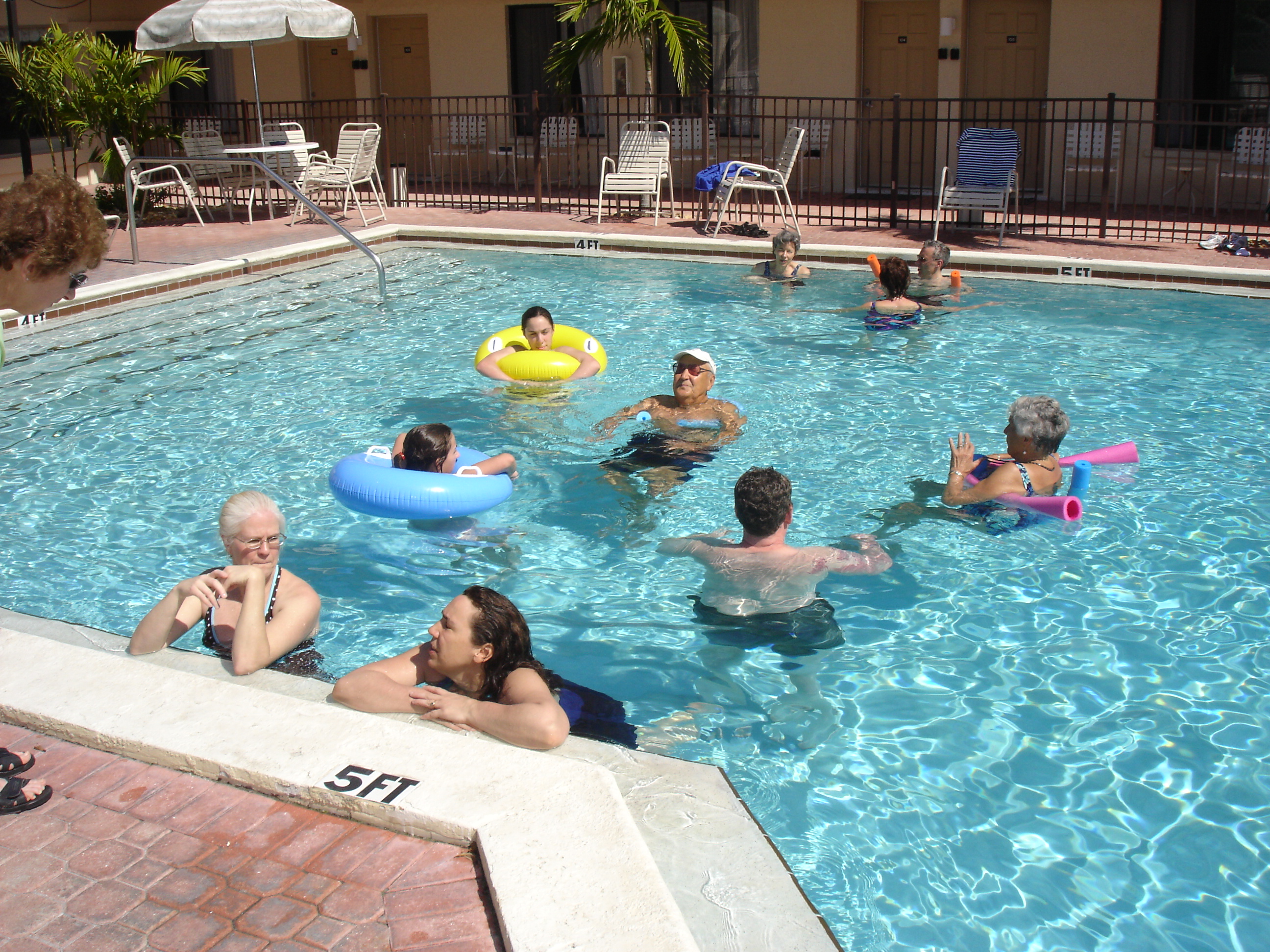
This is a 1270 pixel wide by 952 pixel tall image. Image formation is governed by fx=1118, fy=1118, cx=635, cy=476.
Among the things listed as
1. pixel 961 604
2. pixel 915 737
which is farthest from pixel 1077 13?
pixel 915 737

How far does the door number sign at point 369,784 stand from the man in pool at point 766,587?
5.49 ft

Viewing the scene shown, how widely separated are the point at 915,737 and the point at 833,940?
1546 mm

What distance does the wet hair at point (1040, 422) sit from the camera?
553cm

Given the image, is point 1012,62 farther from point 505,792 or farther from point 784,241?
point 505,792

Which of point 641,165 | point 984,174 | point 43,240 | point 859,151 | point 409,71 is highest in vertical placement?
point 409,71

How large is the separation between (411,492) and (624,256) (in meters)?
8.31

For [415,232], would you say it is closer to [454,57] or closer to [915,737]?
[454,57]

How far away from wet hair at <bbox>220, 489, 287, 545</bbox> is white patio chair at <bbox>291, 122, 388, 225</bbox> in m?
10.9

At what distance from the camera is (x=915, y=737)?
13.6 feet

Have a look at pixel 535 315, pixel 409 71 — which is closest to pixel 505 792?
pixel 535 315

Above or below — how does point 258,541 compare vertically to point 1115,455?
above

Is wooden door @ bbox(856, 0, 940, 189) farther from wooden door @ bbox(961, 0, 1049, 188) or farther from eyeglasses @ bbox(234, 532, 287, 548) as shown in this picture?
eyeglasses @ bbox(234, 532, 287, 548)

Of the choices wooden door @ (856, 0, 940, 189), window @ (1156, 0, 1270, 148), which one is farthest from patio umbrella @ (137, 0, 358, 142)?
window @ (1156, 0, 1270, 148)

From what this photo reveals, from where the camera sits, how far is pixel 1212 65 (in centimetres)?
1425
